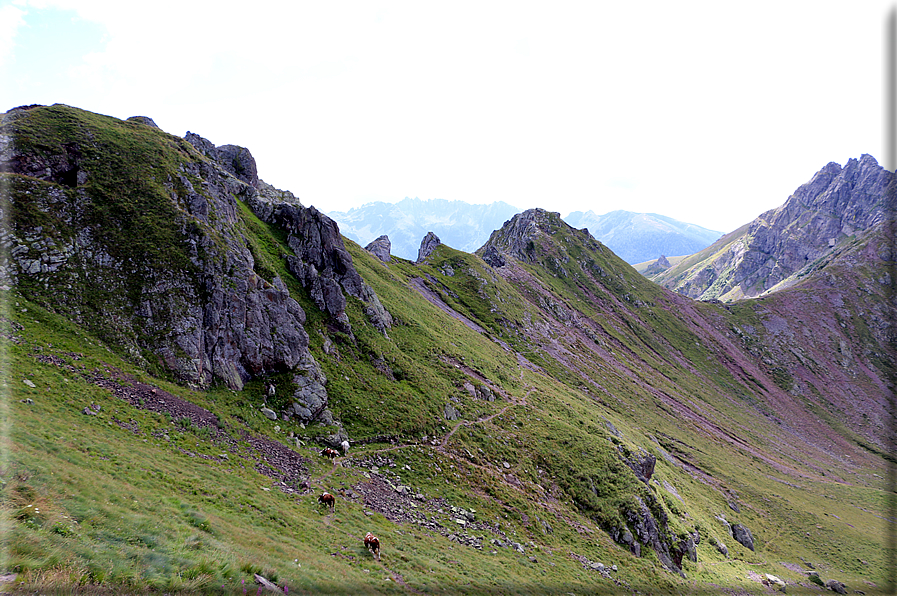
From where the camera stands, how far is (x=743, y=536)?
53.1m

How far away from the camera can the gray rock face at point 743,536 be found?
173 feet

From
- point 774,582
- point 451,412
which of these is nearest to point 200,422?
point 451,412

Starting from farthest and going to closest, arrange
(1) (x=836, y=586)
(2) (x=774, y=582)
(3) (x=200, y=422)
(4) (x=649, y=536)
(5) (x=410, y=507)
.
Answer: (1) (x=836, y=586) < (2) (x=774, y=582) < (4) (x=649, y=536) < (5) (x=410, y=507) < (3) (x=200, y=422)

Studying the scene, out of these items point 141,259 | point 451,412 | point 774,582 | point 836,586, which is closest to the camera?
point 141,259

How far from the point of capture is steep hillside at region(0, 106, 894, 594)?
15.1m

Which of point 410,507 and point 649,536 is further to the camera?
point 649,536

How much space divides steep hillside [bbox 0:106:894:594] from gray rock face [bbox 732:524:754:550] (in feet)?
1.13

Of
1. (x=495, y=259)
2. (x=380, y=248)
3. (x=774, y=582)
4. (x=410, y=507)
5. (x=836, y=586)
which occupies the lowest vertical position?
(x=836, y=586)

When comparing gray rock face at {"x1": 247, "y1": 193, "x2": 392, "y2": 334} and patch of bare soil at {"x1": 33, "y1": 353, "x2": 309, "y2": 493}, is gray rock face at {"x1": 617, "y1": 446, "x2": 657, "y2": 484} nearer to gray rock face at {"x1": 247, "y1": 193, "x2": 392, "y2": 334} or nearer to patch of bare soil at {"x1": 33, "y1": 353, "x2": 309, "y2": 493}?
gray rock face at {"x1": 247, "y1": 193, "x2": 392, "y2": 334}

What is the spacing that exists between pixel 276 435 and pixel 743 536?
70.4 m

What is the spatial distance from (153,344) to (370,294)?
26.5 m

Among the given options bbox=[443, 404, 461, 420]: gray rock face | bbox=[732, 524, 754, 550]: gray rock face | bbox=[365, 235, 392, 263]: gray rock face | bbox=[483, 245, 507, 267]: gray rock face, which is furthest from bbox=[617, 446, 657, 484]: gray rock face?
bbox=[483, 245, 507, 267]: gray rock face

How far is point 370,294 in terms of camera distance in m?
50.7

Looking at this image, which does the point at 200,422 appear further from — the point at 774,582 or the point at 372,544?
the point at 774,582
